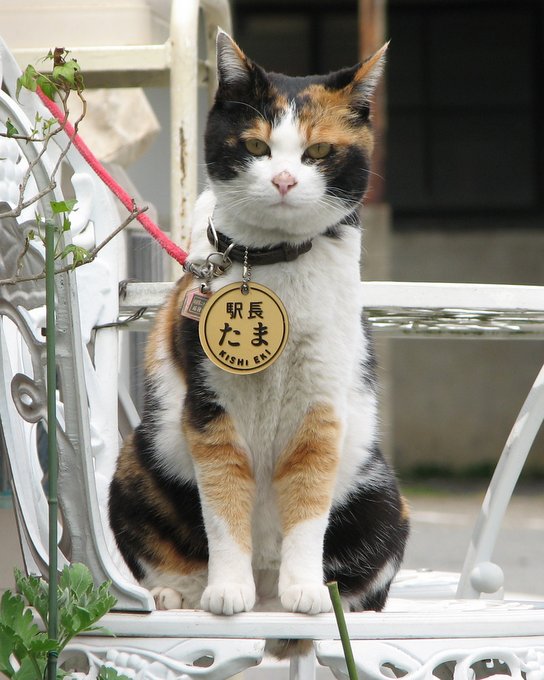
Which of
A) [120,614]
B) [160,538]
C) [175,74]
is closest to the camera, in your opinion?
[120,614]

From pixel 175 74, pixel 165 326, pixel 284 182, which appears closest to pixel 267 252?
pixel 284 182

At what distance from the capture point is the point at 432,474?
762cm

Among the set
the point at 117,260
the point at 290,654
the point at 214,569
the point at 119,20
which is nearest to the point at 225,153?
the point at 117,260

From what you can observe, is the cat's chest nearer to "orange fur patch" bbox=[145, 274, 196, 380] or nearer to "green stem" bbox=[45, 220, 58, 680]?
"orange fur patch" bbox=[145, 274, 196, 380]

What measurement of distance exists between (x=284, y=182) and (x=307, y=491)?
43 cm

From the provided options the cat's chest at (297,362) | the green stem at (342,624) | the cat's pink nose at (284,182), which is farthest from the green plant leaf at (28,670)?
the cat's pink nose at (284,182)

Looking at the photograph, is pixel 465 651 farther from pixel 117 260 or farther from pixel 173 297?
pixel 117 260

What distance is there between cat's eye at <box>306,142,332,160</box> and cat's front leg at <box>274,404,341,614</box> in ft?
1.17

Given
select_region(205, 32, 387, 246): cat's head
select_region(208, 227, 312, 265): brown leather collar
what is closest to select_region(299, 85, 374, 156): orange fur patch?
select_region(205, 32, 387, 246): cat's head

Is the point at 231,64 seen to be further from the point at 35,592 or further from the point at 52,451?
the point at 35,592

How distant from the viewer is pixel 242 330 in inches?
57.2

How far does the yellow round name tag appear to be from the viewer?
4.77 ft

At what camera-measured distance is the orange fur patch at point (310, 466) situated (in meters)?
1.53

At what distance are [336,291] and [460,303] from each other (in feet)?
0.69
